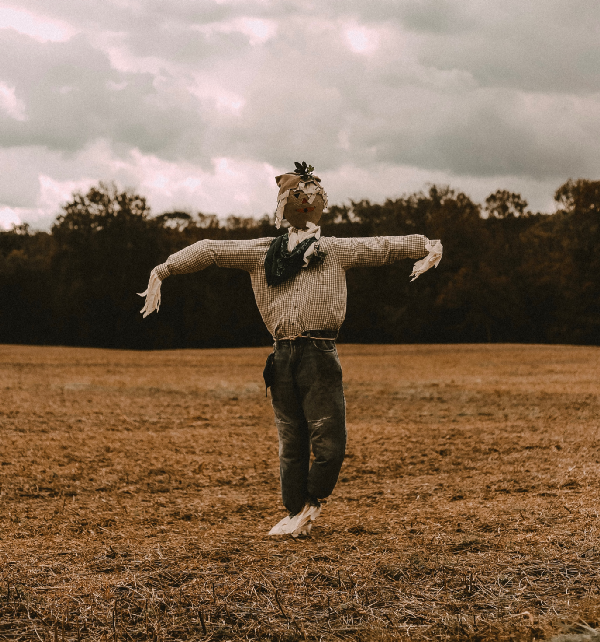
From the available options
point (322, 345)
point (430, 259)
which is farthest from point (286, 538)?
point (430, 259)

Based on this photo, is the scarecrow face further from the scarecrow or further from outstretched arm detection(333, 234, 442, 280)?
outstretched arm detection(333, 234, 442, 280)

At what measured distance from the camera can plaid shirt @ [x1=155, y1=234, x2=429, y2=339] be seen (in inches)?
179

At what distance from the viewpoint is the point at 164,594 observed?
3.54m

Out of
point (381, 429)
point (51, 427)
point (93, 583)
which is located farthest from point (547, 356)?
point (93, 583)

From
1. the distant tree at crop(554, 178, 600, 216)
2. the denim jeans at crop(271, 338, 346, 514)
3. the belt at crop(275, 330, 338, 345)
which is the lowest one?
the denim jeans at crop(271, 338, 346, 514)

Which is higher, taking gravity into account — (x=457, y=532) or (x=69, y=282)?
(x=69, y=282)

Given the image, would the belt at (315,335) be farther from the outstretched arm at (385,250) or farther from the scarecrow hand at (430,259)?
the scarecrow hand at (430,259)

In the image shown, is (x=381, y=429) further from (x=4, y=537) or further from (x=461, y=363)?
(x=461, y=363)

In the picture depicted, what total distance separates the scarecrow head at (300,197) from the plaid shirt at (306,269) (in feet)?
0.78

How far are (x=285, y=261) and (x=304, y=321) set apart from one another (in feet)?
1.26

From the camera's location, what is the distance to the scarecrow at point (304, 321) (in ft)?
14.8

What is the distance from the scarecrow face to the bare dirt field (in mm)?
1988

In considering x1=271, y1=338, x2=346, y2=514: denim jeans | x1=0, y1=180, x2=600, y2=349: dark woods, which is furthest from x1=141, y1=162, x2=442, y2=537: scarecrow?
x1=0, y1=180, x2=600, y2=349: dark woods

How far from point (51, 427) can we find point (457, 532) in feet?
22.2
